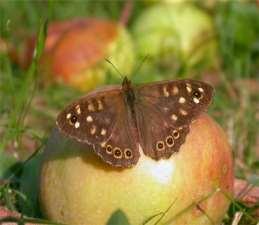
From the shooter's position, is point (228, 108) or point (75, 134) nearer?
point (75, 134)

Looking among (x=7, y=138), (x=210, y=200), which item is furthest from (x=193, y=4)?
(x=210, y=200)

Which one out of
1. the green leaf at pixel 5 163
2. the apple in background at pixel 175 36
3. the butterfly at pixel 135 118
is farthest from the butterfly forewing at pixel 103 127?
the apple in background at pixel 175 36

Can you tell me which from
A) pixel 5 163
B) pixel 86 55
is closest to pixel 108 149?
pixel 5 163

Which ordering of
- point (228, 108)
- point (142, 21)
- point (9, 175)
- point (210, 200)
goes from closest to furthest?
1. point (210, 200)
2. point (9, 175)
3. point (228, 108)
4. point (142, 21)

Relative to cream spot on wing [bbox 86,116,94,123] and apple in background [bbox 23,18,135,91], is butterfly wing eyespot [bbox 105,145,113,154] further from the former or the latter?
apple in background [bbox 23,18,135,91]

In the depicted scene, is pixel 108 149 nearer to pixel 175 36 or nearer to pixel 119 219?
pixel 119 219

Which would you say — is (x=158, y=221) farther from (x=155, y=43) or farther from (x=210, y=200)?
(x=155, y=43)

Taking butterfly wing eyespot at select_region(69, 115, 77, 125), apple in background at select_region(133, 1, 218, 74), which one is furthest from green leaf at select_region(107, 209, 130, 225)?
apple in background at select_region(133, 1, 218, 74)
